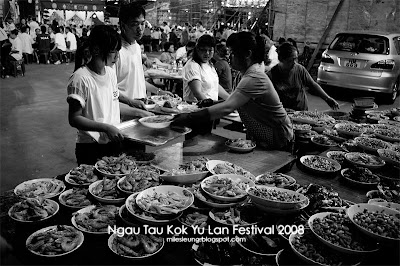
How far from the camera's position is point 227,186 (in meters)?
2.07

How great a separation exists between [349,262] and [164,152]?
170 centimetres

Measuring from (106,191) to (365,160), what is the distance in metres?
2.19

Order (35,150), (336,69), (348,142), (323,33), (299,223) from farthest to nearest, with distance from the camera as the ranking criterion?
(323,33), (336,69), (35,150), (348,142), (299,223)

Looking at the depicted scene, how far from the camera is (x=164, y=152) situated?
281cm

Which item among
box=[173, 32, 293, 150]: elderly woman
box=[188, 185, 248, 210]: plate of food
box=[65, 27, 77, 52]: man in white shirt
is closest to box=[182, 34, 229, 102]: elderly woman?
box=[173, 32, 293, 150]: elderly woman

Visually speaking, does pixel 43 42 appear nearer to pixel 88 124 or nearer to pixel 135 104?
pixel 135 104

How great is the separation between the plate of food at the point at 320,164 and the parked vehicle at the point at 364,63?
7.28 m

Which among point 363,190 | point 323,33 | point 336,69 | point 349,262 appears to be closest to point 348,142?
point 363,190

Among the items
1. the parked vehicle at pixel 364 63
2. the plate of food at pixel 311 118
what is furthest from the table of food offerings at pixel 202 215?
the parked vehicle at pixel 364 63

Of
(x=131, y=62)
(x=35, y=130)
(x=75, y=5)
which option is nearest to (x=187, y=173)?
(x=131, y=62)

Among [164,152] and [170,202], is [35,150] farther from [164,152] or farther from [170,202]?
[170,202]

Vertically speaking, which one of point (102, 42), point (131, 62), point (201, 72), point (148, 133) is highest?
point (102, 42)

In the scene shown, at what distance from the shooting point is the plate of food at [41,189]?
1981mm

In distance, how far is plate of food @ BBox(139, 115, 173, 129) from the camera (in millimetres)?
2808
